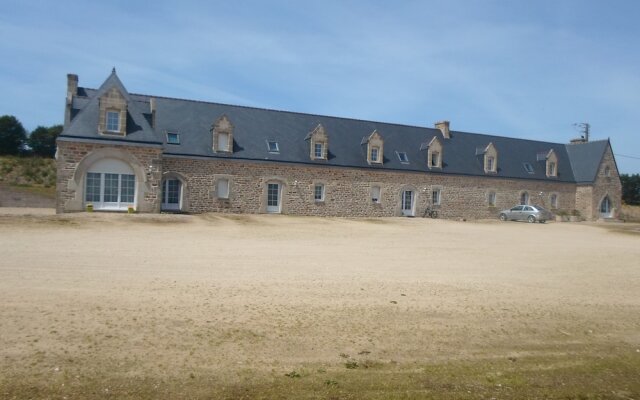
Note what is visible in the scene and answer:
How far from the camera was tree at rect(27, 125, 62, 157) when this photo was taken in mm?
49562

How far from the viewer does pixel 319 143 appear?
98.4ft

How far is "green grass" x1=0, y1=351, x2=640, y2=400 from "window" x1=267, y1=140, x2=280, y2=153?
23.6 meters

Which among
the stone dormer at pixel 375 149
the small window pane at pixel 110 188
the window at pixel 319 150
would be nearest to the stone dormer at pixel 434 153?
the stone dormer at pixel 375 149

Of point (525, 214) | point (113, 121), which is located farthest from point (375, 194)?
point (113, 121)

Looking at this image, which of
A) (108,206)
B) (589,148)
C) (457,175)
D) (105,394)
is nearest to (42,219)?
(108,206)

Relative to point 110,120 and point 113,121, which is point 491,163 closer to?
point 113,121

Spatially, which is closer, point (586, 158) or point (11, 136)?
point (586, 158)

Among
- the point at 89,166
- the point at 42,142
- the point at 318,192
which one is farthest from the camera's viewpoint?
the point at 42,142

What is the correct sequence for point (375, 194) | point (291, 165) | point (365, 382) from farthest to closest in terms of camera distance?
point (375, 194) < point (291, 165) < point (365, 382)

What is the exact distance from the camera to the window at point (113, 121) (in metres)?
23.2

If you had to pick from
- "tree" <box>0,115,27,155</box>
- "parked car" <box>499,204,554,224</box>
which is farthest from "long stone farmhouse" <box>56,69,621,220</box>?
"tree" <box>0,115,27,155</box>

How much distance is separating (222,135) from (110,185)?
661 cm

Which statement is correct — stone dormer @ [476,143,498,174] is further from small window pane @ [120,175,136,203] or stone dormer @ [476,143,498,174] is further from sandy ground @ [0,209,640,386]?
small window pane @ [120,175,136,203]

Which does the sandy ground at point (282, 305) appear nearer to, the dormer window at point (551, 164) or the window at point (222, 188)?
the window at point (222, 188)
